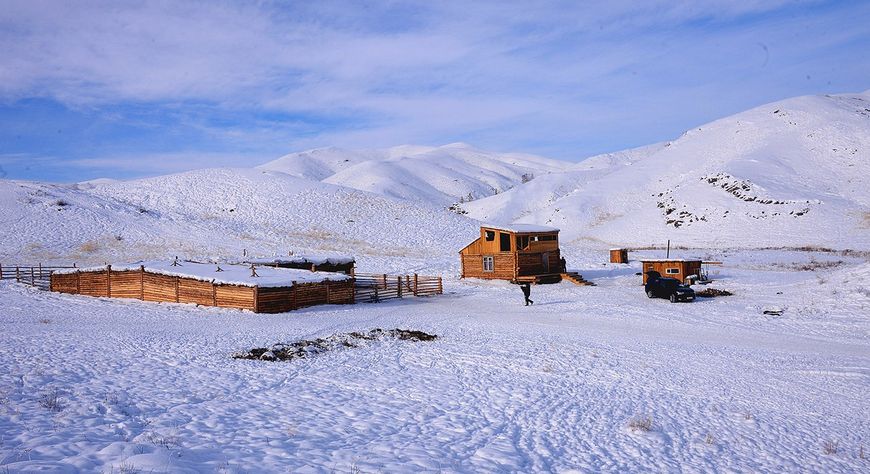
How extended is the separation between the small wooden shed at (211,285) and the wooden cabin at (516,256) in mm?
15030

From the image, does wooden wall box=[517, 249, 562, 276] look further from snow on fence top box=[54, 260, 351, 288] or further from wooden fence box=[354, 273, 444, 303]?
snow on fence top box=[54, 260, 351, 288]

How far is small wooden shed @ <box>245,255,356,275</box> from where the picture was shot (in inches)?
1570

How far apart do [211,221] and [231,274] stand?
42988 millimetres

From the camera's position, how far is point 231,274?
30297 mm

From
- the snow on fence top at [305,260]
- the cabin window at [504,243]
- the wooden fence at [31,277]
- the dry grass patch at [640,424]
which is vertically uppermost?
the cabin window at [504,243]

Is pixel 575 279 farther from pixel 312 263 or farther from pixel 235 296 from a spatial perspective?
pixel 235 296

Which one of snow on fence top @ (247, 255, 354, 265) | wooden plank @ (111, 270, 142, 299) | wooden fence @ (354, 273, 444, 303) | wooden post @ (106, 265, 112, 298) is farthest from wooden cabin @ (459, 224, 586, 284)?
wooden post @ (106, 265, 112, 298)

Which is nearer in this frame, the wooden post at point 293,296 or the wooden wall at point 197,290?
the wooden wall at point 197,290

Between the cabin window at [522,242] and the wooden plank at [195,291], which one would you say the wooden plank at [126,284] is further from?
the cabin window at [522,242]

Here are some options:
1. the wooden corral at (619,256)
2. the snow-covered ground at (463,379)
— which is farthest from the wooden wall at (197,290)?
the wooden corral at (619,256)

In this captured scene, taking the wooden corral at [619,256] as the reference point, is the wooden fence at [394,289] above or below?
below

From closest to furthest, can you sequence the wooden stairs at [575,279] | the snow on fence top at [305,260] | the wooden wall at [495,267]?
the snow on fence top at [305,260], the wooden stairs at [575,279], the wooden wall at [495,267]

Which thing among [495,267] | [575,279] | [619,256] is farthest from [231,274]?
[619,256]

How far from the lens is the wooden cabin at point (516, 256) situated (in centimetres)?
4244
